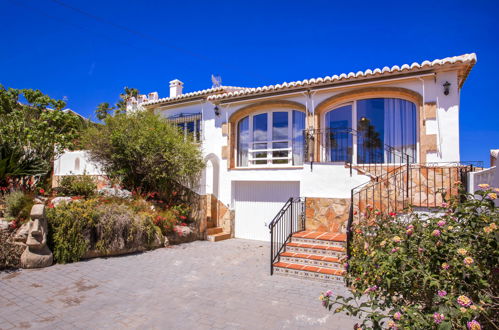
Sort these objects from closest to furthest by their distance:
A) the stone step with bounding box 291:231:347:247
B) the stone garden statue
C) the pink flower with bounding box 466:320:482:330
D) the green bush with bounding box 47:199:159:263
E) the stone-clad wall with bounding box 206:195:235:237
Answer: the pink flower with bounding box 466:320:482:330
the stone garden statue
the green bush with bounding box 47:199:159:263
the stone step with bounding box 291:231:347:247
the stone-clad wall with bounding box 206:195:235:237

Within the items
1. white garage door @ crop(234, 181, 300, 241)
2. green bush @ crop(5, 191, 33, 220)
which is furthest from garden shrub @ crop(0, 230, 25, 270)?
white garage door @ crop(234, 181, 300, 241)

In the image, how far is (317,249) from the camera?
759cm

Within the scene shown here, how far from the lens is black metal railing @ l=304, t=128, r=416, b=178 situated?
959 cm

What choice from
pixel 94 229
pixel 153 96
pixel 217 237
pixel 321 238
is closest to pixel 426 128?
pixel 321 238

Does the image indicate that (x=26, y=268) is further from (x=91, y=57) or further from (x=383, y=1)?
(x=383, y=1)

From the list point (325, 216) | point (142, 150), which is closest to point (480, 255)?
point (325, 216)

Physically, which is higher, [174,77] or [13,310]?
[174,77]

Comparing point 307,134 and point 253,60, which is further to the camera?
point 253,60

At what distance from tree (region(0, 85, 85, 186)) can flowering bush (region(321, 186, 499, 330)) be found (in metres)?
10.0

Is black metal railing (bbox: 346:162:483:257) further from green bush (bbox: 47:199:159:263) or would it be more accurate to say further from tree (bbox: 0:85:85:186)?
tree (bbox: 0:85:85:186)

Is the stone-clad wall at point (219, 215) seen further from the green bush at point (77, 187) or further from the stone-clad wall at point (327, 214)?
the green bush at point (77, 187)

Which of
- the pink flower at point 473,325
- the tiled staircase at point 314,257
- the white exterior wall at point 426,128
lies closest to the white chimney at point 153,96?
the white exterior wall at point 426,128

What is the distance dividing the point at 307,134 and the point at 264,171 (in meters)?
2.20

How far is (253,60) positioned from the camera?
1658 centimetres
